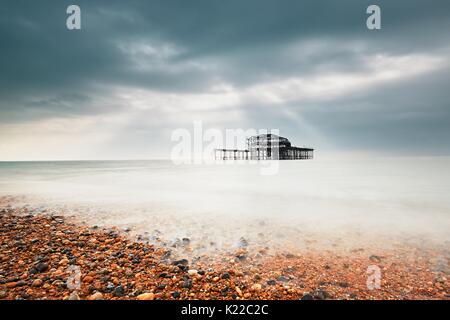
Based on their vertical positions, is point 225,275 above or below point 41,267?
below

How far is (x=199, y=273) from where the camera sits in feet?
13.7

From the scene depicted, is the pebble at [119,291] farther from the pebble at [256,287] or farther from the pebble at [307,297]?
the pebble at [307,297]

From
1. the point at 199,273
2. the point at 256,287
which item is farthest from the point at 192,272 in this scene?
the point at 256,287

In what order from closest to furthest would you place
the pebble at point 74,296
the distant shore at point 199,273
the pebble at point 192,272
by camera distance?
the pebble at point 74,296 < the distant shore at point 199,273 < the pebble at point 192,272

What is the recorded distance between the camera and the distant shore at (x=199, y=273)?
3.57m

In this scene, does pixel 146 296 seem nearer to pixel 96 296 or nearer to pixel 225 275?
pixel 96 296

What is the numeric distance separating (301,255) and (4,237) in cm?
757

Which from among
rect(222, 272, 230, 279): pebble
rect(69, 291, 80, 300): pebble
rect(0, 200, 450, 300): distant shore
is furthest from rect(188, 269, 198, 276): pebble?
rect(69, 291, 80, 300): pebble

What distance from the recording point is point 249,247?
5.60m

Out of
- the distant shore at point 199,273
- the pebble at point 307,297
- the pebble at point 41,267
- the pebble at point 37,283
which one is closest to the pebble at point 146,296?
the distant shore at point 199,273

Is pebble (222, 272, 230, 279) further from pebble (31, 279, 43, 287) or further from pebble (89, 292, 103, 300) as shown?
pebble (31, 279, 43, 287)
